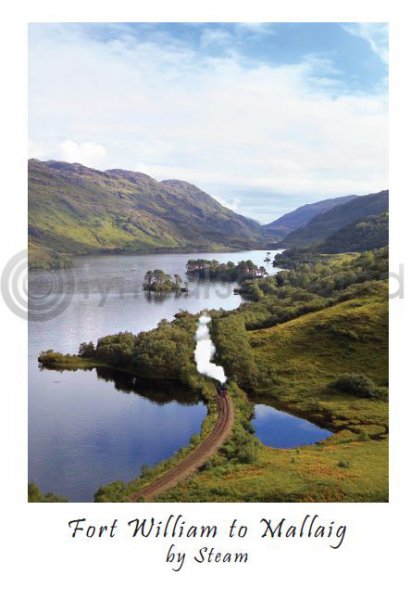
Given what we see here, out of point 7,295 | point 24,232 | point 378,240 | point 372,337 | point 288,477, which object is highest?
point 378,240

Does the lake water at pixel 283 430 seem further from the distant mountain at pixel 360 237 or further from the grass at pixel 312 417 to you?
the distant mountain at pixel 360 237

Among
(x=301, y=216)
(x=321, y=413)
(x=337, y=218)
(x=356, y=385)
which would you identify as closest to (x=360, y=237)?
(x=337, y=218)

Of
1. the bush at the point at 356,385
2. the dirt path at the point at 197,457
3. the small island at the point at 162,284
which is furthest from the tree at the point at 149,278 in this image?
the dirt path at the point at 197,457

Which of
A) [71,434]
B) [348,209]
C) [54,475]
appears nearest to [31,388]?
[71,434]

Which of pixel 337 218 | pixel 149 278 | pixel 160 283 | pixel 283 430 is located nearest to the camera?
pixel 283 430

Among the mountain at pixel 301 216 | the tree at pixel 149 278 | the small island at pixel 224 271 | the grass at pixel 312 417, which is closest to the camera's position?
the grass at pixel 312 417

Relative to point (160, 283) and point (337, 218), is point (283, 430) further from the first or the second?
point (337, 218)
